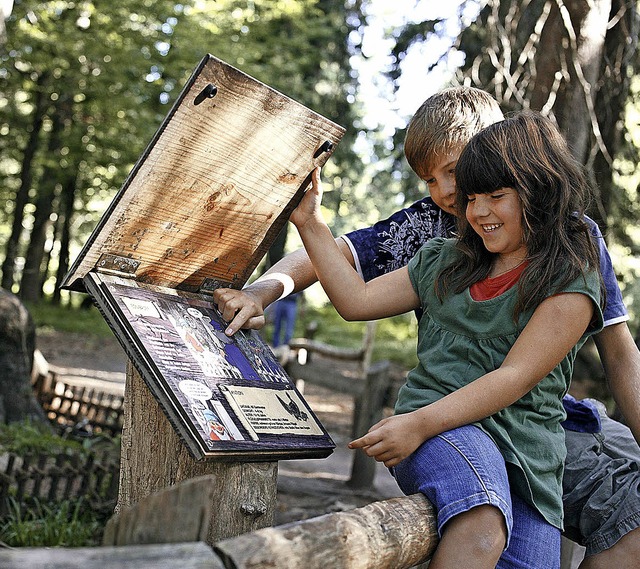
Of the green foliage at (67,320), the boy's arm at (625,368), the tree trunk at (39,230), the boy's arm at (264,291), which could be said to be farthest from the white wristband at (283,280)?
the tree trunk at (39,230)

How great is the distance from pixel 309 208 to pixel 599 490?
4.08 ft

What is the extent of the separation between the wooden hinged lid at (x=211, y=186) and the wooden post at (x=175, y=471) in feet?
1.13

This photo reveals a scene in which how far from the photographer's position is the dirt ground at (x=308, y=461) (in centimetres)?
641

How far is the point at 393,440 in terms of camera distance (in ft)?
7.09

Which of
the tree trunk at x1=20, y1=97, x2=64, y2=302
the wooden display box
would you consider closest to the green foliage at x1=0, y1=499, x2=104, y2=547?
the wooden display box

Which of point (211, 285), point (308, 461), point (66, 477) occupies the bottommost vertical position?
point (308, 461)

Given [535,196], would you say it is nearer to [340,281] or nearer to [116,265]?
[340,281]

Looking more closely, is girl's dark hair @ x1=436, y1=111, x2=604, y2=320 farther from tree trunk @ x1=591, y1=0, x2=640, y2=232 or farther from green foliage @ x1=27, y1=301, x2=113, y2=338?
green foliage @ x1=27, y1=301, x2=113, y2=338

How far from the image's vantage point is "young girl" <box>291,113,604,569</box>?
83.4 inches

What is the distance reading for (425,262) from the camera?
2666 mm

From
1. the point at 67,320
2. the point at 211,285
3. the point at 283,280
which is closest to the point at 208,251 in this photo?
the point at 211,285

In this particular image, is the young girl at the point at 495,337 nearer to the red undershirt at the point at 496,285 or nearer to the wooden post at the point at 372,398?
the red undershirt at the point at 496,285

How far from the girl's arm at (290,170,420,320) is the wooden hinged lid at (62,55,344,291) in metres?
0.06

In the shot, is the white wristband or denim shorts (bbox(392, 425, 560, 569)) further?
the white wristband
